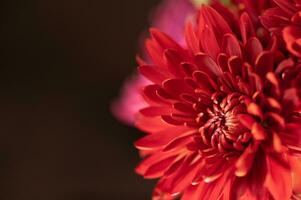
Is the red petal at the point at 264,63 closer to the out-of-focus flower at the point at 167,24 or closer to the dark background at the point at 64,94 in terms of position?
the out-of-focus flower at the point at 167,24

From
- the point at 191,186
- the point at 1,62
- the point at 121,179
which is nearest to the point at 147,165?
the point at 191,186

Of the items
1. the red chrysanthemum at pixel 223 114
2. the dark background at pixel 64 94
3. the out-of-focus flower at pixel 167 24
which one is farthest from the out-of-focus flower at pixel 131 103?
the dark background at pixel 64 94

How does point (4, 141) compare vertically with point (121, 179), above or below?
above

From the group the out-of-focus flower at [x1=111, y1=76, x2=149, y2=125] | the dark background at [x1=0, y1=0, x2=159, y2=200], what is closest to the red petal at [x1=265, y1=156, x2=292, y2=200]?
the out-of-focus flower at [x1=111, y1=76, x2=149, y2=125]

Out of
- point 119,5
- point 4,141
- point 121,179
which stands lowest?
point 121,179

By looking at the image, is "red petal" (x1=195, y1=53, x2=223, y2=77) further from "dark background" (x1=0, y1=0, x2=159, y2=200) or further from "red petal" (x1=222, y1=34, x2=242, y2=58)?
"dark background" (x1=0, y1=0, x2=159, y2=200)

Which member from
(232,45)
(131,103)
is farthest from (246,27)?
(131,103)

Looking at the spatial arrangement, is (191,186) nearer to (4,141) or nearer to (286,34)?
(286,34)
